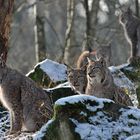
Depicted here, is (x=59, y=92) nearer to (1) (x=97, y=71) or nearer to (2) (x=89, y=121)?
(1) (x=97, y=71)

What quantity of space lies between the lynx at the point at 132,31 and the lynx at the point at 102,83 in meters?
5.59

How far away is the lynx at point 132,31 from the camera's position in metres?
14.9

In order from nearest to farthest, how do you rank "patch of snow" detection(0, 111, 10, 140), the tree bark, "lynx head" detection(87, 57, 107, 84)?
"patch of snow" detection(0, 111, 10, 140)
"lynx head" detection(87, 57, 107, 84)
the tree bark

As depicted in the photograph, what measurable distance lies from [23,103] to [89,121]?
1.56 metres

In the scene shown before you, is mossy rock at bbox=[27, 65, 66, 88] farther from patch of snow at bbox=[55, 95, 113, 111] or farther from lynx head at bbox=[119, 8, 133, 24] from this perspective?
lynx head at bbox=[119, 8, 133, 24]

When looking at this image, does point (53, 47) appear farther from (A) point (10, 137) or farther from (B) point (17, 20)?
(A) point (10, 137)

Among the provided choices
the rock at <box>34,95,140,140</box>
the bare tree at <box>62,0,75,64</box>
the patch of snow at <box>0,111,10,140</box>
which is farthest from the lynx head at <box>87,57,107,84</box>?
the bare tree at <box>62,0,75,64</box>

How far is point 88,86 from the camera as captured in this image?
9312 mm

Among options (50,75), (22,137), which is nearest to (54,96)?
(50,75)

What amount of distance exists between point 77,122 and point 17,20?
3364 centimetres

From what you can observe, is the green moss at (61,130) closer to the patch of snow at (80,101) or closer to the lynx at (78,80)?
the patch of snow at (80,101)

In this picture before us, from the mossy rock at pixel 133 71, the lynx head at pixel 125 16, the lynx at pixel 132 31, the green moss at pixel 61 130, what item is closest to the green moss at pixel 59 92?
the mossy rock at pixel 133 71

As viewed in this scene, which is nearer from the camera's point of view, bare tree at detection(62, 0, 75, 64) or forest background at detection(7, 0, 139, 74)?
forest background at detection(7, 0, 139, 74)

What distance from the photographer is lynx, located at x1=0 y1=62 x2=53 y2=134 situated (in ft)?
27.7
